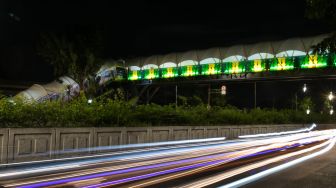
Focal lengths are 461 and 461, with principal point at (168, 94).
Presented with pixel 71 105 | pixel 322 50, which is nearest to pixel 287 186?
pixel 322 50

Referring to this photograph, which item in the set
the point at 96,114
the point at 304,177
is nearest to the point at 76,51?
the point at 96,114

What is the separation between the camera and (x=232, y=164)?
1403 cm

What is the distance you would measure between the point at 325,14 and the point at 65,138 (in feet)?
35.9

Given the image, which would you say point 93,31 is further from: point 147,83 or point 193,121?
point 147,83

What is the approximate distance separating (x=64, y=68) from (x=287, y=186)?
36.9 metres

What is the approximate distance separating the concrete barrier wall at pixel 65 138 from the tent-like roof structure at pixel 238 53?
37396mm

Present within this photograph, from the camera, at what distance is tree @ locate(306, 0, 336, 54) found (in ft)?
25.6

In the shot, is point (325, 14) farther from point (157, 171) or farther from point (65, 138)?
point (65, 138)

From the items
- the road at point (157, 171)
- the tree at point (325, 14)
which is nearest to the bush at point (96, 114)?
the road at point (157, 171)

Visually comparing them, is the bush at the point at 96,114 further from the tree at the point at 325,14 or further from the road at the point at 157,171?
the tree at the point at 325,14

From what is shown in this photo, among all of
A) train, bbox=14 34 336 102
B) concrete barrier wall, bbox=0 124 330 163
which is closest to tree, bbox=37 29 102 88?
train, bbox=14 34 336 102

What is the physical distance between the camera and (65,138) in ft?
53.8

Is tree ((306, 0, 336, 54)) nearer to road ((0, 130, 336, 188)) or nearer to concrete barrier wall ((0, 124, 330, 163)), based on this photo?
road ((0, 130, 336, 188))

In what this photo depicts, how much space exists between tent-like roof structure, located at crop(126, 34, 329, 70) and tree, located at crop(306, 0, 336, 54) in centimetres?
4852
